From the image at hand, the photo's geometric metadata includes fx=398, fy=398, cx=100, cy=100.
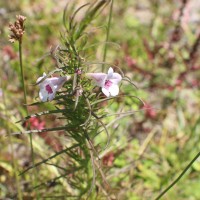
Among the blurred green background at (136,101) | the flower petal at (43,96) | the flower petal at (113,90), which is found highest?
the flower petal at (113,90)

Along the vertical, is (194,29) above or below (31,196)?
above

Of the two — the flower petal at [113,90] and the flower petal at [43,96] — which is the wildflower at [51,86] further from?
the flower petal at [113,90]

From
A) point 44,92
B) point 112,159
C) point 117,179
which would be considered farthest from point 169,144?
point 44,92

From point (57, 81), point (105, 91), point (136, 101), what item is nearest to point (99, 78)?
point (105, 91)

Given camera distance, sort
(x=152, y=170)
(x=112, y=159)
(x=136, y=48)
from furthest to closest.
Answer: (x=136, y=48)
(x=152, y=170)
(x=112, y=159)

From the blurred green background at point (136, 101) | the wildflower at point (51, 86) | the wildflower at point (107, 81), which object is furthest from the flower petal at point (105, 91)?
the blurred green background at point (136, 101)

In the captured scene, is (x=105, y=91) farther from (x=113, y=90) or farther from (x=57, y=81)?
(x=57, y=81)

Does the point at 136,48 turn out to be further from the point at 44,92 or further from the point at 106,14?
the point at 44,92

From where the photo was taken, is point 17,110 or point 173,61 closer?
point 17,110

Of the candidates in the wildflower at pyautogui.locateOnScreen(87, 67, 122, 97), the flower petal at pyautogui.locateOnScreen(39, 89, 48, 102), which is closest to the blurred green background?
the wildflower at pyautogui.locateOnScreen(87, 67, 122, 97)
